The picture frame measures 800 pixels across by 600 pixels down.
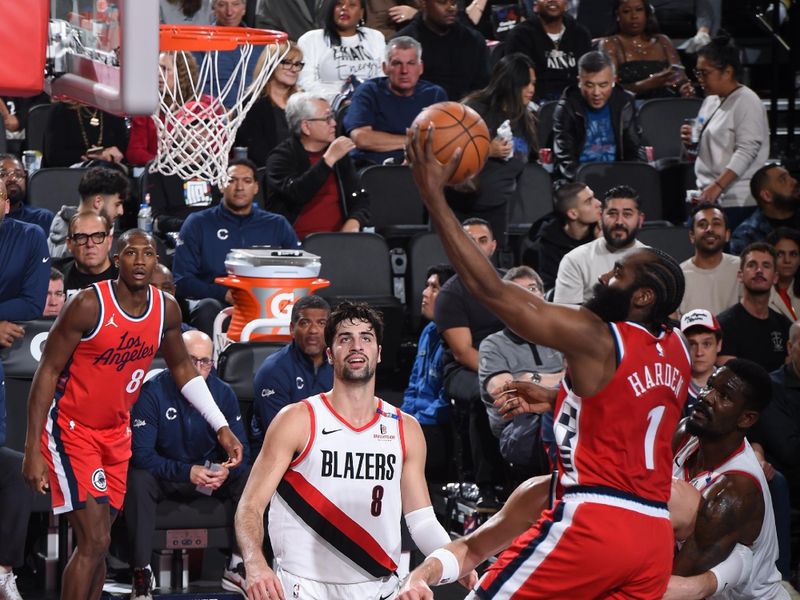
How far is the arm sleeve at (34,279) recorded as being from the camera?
720 centimetres

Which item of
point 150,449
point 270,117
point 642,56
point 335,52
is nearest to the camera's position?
point 150,449

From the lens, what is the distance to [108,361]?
6.46m

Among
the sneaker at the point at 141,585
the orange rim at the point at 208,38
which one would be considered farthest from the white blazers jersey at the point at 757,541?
the orange rim at the point at 208,38

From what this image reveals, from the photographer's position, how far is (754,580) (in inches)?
225

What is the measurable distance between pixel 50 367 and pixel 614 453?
9.74 ft

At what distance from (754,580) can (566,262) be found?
10.4ft

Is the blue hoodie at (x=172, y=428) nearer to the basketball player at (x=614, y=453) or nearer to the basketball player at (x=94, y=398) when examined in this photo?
the basketball player at (x=94, y=398)

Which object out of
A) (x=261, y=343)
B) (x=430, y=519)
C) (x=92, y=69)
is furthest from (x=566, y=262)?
(x=92, y=69)

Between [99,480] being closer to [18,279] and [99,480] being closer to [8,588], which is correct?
[8,588]

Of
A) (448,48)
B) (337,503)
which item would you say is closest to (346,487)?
(337,503)

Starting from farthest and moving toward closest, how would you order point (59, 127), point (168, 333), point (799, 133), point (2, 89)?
point (799, 133), point (59, 127), point (168, 333), point (2, 89)

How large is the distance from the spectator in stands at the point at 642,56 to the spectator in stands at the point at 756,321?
11.6ft

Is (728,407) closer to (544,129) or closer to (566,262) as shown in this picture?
(566,262)

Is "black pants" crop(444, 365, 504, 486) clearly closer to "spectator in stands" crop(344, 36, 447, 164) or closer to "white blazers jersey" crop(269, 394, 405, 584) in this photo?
"white blazers jersey" crop(269, 394, 405, 584)
